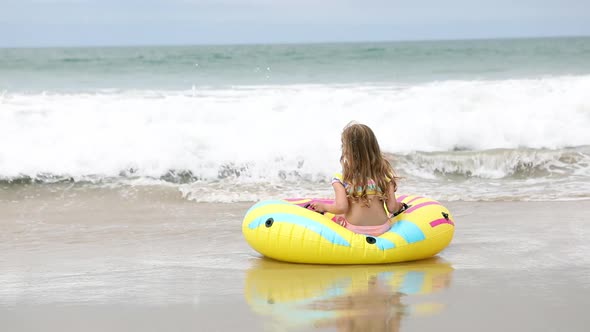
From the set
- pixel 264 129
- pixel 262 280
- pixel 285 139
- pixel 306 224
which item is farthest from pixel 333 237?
pixel 264 129

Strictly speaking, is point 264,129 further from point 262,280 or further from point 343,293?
point 343,293

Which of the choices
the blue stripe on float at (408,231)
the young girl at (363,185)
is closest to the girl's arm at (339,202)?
the young girl at (363,185)

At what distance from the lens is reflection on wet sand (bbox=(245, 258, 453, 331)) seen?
4039 millimetres

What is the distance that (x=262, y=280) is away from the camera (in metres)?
5.05

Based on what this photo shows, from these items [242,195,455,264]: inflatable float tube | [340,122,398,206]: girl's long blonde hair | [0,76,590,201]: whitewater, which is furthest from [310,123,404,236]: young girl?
[0,76,590,201]: whitewater

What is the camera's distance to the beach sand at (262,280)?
409 centimetres

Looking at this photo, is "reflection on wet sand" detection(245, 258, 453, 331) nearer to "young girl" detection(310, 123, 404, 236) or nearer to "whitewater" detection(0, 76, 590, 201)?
"young girl" detection(310, 123, 404, 236)

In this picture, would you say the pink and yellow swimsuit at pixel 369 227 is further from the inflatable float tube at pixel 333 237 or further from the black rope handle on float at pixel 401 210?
the black rope handle on float at pixel 401 210

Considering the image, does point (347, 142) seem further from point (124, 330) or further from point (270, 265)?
point (124, 330)

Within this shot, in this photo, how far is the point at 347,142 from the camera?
552cm

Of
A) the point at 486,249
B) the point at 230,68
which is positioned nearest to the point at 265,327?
the point at 486,249

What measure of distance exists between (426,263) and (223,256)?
1492 mm

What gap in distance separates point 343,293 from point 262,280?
67 cm

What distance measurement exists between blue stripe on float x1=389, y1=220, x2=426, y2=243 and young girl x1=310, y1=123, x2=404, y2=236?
0.09 metres
